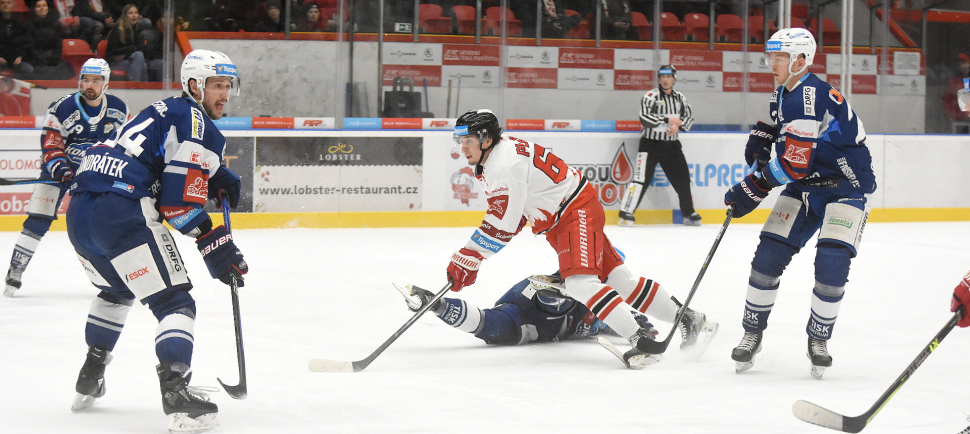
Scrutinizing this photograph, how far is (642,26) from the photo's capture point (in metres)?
9.51

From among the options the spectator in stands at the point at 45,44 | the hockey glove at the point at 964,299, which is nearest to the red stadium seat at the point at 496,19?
the spectator in stands at the point at 45,44

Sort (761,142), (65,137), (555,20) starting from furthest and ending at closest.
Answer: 1. (555,20)
2. (65,137)
3. (761,142)

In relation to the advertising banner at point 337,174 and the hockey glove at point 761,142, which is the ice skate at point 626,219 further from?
the hockey glove at point 761,142

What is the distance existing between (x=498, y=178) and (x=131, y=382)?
1.46 meters

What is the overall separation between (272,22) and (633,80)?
3.65 metres

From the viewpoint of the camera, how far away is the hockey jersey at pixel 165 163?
253 centimetres

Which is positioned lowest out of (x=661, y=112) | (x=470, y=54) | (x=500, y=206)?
(x=500, y=206)

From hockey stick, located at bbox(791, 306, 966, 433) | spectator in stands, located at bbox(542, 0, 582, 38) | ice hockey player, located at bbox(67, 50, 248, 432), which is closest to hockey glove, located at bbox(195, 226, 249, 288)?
ice hockey player, located at bbox(67, 50, 248, 432)

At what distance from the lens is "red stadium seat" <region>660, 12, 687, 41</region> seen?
9500 mm

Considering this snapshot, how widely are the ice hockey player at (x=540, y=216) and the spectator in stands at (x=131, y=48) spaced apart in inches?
221

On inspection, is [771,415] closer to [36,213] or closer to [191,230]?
[191,230]

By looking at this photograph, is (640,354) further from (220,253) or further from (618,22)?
(618,22)

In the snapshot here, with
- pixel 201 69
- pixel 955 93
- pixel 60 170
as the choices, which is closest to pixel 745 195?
pixel 201 69

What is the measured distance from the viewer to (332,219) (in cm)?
812
